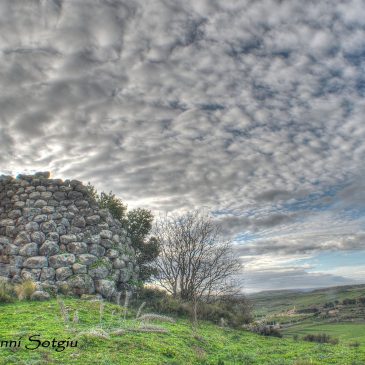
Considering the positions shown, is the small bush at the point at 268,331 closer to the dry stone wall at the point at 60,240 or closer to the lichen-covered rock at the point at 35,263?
the dry stone wall at the point at 60,240

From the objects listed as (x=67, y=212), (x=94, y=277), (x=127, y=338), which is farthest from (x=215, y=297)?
(x=127, y=338)

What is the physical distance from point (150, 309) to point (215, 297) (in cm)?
856

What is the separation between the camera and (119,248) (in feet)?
77.7

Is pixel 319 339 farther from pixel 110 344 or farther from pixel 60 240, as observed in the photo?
pixel 60 240

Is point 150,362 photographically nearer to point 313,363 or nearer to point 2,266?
point 313,363

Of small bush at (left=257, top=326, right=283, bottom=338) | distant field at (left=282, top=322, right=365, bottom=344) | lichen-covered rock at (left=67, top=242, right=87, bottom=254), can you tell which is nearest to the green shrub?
small bush at (left=257, top=326, right=283, bottom=338)

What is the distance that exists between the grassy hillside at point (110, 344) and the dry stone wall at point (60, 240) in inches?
128

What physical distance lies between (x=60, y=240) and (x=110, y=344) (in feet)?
42.4

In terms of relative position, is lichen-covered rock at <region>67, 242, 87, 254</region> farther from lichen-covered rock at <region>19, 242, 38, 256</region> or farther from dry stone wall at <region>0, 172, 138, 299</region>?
lichen-covered rock at <region>19, 242, 38, 256</region>

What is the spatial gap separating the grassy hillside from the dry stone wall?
10.7ft

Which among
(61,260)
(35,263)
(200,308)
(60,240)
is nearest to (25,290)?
(35,263)

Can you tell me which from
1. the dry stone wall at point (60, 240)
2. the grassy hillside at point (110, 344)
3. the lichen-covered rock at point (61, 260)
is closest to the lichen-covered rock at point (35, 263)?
the dry stone wall at point (60, 240)

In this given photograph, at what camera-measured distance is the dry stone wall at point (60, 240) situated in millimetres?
19453

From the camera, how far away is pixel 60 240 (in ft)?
71.6
